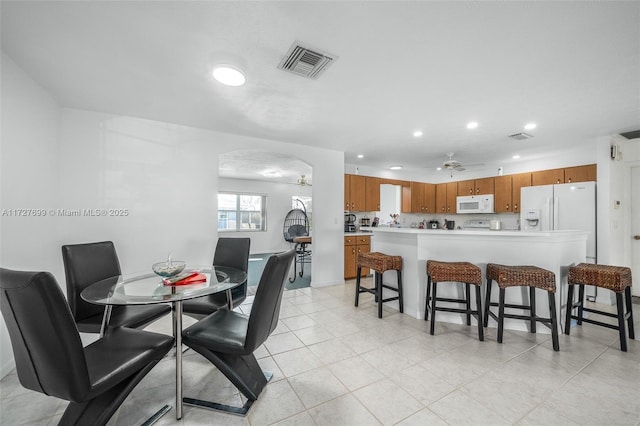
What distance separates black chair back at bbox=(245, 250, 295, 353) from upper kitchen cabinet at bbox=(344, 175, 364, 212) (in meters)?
3.71

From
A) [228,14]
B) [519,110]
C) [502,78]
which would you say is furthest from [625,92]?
[228,14]

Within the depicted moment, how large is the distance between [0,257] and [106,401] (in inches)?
59.4

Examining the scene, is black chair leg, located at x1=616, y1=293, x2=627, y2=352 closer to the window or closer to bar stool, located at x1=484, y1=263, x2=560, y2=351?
bar stool, located at x1=484, y1=263, x2=560, y2=351

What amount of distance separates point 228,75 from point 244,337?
6.30 feet

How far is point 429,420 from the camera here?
1.51 metres

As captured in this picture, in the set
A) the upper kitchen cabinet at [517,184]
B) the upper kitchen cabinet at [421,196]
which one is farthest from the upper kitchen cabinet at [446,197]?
the upper kitchen cabinet at [517,184]

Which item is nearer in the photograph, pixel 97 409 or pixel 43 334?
pixel 43 334

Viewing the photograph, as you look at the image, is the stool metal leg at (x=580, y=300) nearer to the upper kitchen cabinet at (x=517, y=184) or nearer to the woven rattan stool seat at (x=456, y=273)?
the woven rattan stool seat at (x=456, y=273)

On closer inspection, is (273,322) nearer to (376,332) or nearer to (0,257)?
(376,332)

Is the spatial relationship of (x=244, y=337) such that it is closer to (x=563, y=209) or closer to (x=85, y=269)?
(x=85, y=269)

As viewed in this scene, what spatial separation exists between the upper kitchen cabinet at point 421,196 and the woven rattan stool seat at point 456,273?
378 centimetres

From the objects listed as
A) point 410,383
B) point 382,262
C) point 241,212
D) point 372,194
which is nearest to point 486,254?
point 382,262

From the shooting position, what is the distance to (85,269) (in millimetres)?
2107

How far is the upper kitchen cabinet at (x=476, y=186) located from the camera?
216 inches
